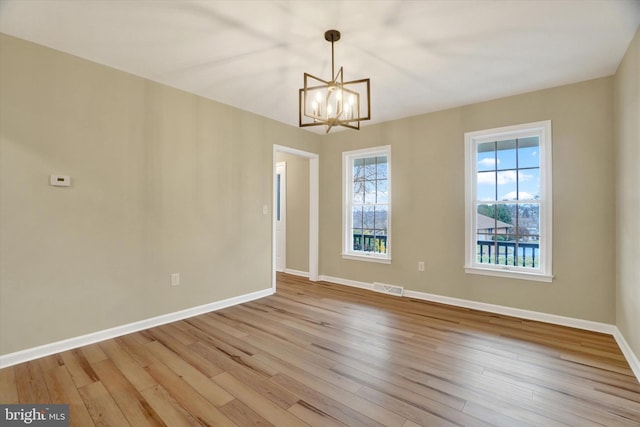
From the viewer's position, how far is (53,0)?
1.99 meters

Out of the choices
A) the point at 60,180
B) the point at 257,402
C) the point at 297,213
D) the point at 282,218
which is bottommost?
the point at 257,402

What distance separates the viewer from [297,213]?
5.77m

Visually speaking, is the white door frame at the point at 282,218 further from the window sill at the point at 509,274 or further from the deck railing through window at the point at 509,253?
the deck railing through window at the point at 509,253

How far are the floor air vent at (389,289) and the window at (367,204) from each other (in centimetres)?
37

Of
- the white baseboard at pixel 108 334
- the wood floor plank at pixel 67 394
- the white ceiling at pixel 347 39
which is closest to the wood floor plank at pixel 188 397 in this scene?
the wood floor plank at pixel 67 394

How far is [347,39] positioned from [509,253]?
306cm

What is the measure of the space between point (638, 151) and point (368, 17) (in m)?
2.27

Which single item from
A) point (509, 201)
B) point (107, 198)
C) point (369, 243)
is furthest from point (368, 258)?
point (107, 198)

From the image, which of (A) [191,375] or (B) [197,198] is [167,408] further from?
(B) [197,198]

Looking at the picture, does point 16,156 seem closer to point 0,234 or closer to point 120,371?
point 0,234

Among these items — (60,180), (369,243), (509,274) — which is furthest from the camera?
(369,243)

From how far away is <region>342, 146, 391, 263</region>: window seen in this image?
15.3ft

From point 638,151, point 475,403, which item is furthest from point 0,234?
point 638,151

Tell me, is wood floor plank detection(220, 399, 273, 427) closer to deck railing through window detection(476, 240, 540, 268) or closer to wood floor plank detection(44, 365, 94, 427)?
wood floor plank detection(44, 365, 94, 427)
